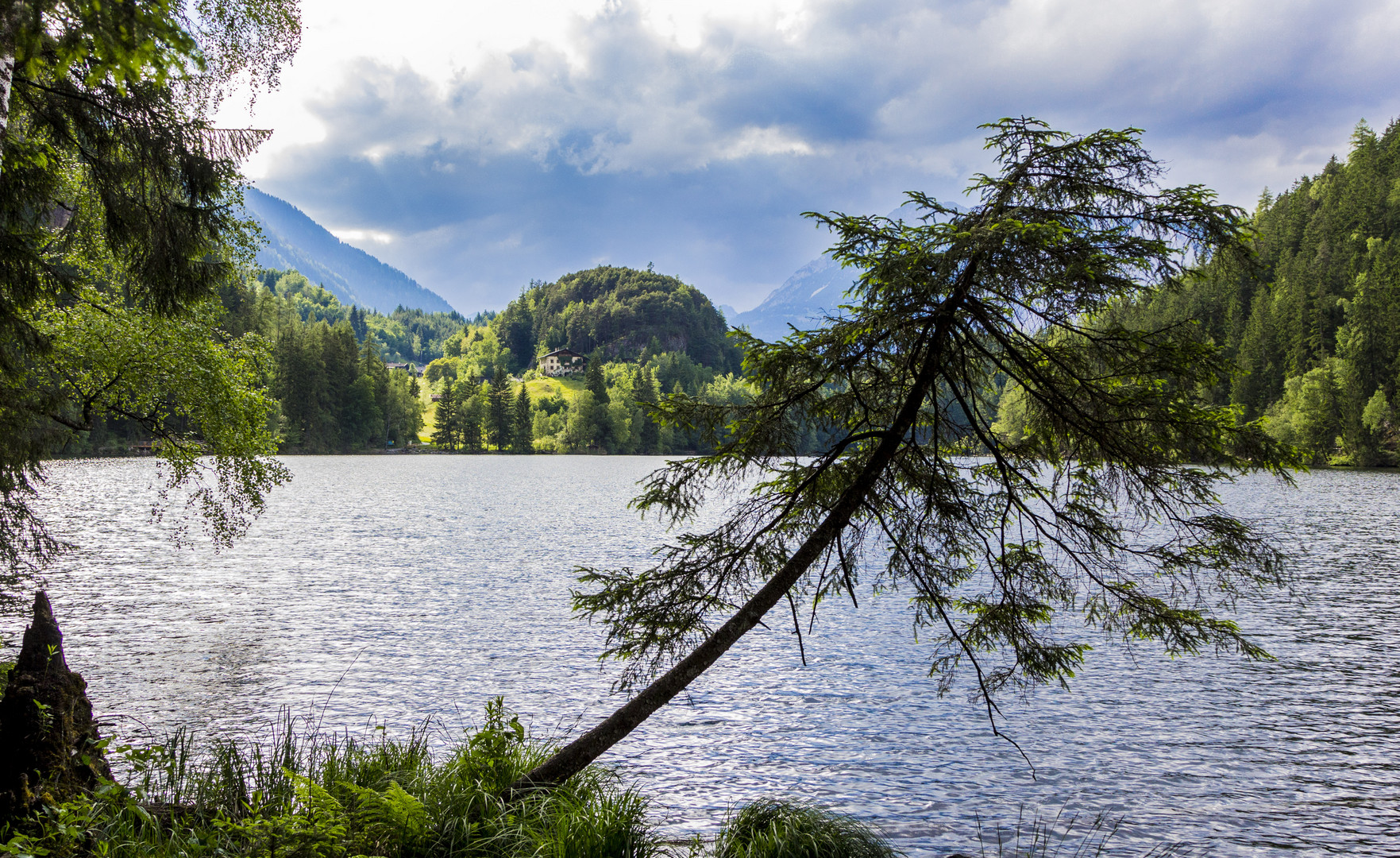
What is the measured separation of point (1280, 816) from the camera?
31.8 feet

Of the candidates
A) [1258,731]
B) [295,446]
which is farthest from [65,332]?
[295,446]

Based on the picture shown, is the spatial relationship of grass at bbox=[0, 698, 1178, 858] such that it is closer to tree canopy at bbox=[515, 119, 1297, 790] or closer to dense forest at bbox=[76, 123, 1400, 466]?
tree canopy at bbox=[515, 119, 1297, 790]

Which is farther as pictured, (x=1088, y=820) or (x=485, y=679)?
(x=485, y=679)

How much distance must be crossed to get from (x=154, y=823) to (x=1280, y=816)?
40.7 ft

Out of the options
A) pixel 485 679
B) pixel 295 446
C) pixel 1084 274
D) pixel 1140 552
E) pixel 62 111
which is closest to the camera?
pixel 1084 274

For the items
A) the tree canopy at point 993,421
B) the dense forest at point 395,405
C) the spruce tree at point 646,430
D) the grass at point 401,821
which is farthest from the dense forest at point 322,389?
the tree canopy at point 993,421

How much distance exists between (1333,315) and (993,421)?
357ft

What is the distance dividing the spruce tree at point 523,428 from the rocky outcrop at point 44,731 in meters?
144

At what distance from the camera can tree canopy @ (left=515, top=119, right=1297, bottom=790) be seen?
5.40 metres

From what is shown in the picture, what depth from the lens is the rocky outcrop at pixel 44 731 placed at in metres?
6.00

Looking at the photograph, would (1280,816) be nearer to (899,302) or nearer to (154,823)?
(899,302)

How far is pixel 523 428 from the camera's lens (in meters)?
150

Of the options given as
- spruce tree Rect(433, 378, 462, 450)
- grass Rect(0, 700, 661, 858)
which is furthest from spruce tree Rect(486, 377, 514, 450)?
grass Rect(0, 700, 661, 858)

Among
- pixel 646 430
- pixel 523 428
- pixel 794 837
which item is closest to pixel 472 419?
pixel 523 428
